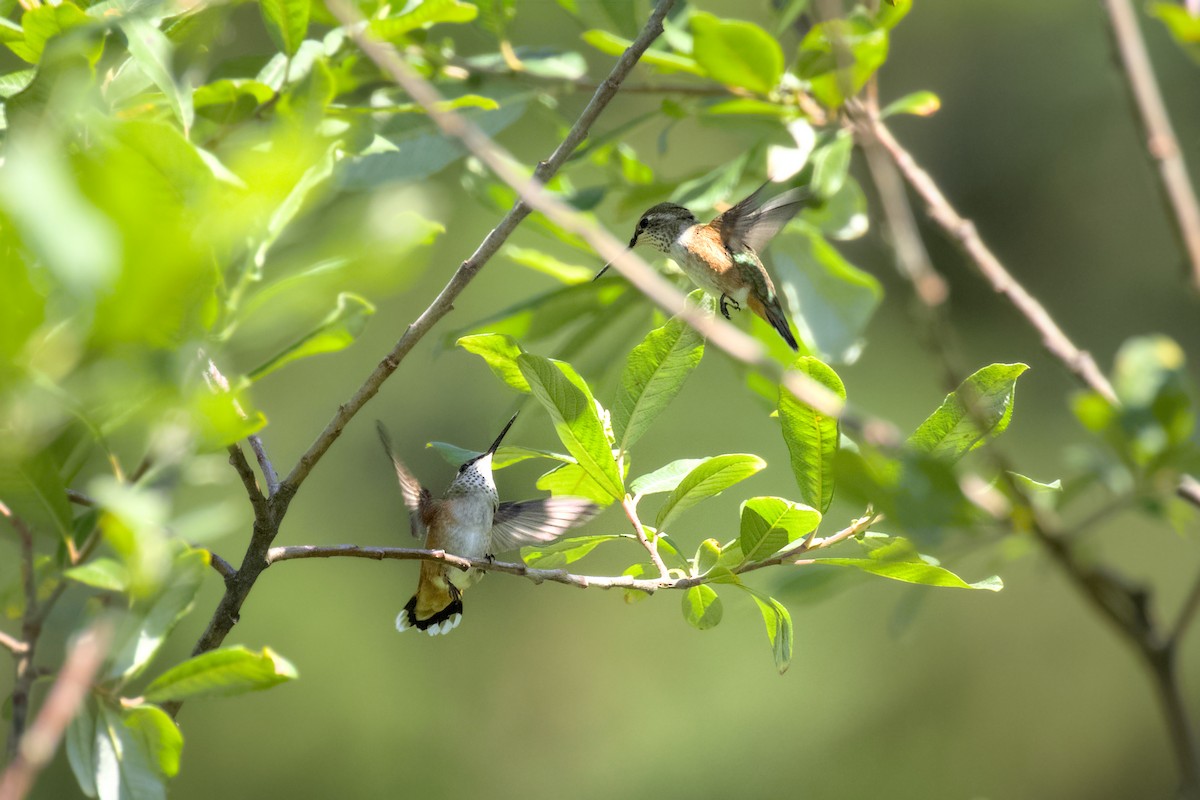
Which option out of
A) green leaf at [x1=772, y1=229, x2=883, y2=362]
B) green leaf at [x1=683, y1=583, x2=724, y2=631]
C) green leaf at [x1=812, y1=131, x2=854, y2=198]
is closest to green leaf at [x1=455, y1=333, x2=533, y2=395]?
green leaf at [x1=683, y1=583, x2=724, y2=631]

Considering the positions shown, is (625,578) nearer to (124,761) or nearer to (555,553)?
(555,553)

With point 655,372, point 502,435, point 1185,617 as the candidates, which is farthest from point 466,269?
point 502,435

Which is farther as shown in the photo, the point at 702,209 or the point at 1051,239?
the point at 1051,239

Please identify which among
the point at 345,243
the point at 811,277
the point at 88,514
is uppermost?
the point at 345,243

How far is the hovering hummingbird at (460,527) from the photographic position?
2119 millimetres

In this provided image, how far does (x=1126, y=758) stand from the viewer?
609cm

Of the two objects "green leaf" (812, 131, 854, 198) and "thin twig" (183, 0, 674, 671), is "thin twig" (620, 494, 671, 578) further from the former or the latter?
"green leaf" (812, 131, 854, 198)

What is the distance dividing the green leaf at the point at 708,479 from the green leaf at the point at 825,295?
564 mm

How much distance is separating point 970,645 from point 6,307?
6.04 metres

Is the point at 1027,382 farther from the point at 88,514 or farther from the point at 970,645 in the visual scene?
the point at 88,514

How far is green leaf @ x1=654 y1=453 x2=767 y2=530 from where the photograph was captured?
1117 millimetres

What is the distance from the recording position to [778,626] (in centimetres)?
113

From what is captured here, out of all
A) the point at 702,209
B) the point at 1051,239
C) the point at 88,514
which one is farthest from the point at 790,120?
the point at 1051,239

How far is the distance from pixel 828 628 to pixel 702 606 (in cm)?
441
